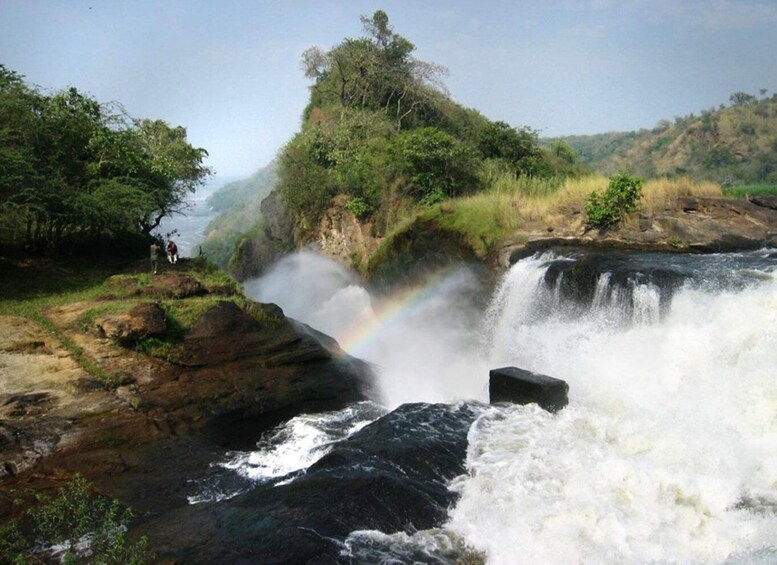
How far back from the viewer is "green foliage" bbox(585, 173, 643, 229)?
15.8 meters

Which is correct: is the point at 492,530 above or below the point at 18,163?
below

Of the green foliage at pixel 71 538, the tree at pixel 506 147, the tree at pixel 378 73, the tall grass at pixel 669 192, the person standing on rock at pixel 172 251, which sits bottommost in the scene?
the green foliage at pixel 71 538

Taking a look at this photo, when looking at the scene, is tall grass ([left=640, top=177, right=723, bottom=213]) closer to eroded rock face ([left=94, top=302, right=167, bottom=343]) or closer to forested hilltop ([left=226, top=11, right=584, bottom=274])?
forested hilltop ([left=226, top=11, right=584, bottom=274])

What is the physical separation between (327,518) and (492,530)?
5.76 ft

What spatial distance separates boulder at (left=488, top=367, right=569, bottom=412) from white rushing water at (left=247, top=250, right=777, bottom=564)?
9.9 inches

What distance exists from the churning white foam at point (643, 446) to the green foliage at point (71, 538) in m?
A: 3.36

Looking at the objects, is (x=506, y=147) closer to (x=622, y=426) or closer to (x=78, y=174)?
(x=78, y=174)

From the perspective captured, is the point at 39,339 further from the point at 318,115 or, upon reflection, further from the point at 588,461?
the point at 318,115

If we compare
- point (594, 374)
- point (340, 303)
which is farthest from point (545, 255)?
point (340, 303)

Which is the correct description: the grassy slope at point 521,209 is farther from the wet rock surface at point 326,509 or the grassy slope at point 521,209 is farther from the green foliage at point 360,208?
the wet rock surface at point 326,509

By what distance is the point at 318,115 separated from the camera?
3206 centimetres

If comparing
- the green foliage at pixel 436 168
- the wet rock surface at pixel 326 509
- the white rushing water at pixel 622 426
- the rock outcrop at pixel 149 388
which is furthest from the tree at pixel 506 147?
the wet rock surface at pixel 326 509

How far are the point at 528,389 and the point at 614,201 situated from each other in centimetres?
839

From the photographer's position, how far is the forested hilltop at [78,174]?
14.2 m
